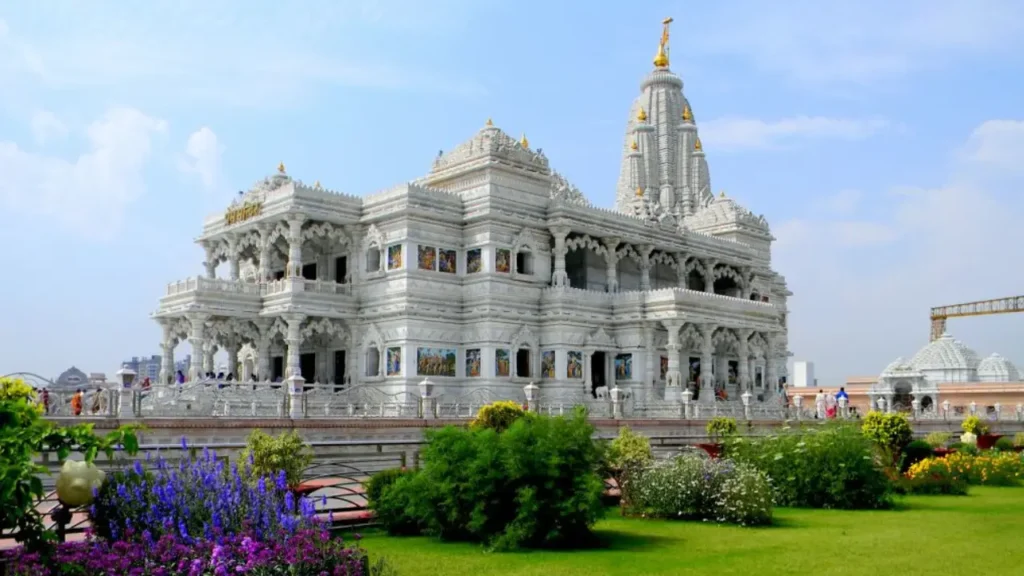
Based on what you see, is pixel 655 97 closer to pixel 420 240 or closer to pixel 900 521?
pixel 420 240

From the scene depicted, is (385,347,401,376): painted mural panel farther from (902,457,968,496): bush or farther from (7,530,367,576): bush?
(7,530,367,576): bush

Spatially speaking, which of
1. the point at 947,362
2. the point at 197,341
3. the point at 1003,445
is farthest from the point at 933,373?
the point at 197,341

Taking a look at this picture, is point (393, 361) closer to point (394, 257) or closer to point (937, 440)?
point (394, 257)

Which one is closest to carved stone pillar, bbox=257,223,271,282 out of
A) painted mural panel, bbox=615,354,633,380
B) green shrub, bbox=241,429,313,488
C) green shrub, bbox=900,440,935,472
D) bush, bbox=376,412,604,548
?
painted mural panel, bbox=615,354,633,380

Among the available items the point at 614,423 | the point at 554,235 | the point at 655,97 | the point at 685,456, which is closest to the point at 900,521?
the point at 685,456

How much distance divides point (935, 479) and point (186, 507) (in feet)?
54.4

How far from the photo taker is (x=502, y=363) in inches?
1655

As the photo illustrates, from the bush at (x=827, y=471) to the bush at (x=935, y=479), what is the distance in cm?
230

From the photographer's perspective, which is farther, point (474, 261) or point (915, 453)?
point (474, 261)

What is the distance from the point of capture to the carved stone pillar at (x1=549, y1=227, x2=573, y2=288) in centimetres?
4441

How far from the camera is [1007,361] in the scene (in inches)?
3027

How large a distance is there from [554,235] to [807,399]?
126 ft

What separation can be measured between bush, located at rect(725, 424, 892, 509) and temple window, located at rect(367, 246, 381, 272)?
87.9 ft

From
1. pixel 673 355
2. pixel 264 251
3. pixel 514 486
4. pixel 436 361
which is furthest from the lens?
pixel 673 355
